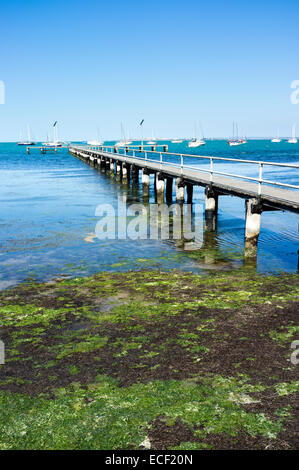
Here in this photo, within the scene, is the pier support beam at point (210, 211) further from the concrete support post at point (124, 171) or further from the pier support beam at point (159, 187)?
the concrete support post at point (124, 171)

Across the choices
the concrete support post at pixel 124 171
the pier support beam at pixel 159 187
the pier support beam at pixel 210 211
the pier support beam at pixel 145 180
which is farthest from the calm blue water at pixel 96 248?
the concrete support post at pixel 124 171

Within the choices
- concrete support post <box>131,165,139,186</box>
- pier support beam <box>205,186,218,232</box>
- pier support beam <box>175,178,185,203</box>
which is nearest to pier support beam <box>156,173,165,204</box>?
pier support beam <box>175,178,185,203</box>

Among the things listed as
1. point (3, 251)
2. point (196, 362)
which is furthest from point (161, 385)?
point (3, 251)

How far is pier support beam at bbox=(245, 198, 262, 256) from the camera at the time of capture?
1038 cm

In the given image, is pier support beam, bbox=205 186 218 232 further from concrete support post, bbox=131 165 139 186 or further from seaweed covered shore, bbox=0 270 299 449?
concrete support post, bbox=131 165 139 186

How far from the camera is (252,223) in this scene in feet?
34.7

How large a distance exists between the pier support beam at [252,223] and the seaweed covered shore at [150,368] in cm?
300

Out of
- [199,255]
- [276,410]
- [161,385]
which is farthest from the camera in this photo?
[199,255]

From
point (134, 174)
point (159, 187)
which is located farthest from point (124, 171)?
point (159, 187)

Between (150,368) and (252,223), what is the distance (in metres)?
6.82

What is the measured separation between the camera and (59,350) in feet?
16.9

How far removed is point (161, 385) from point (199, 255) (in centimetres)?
628

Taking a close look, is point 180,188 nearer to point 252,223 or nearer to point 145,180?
point 145,180
